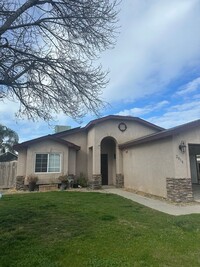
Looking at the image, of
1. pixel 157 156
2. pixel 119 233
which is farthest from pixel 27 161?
pixel 119 233

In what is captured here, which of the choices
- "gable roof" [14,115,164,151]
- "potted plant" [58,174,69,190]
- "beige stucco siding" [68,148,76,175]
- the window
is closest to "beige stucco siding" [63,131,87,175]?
"gable roof" [14,115,164,151]

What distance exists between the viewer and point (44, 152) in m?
17.1

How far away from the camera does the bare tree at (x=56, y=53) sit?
7363 millimetres

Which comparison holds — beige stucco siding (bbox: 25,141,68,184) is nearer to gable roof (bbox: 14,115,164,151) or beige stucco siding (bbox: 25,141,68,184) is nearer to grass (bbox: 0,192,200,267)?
gable roof (bbox: 14,115,164,151)

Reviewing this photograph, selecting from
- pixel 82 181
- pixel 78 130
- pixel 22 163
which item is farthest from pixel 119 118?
pixel 22 163

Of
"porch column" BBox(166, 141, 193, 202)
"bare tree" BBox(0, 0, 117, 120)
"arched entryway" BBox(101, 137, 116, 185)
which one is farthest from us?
"arched entryway" BBox(101, 137, 116, 185)

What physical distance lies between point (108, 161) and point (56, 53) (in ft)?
42.9

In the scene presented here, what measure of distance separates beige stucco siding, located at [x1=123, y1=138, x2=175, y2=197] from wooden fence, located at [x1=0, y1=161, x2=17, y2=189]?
28.7 feet

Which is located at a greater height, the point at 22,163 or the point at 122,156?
the point at 122,156

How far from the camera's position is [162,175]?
11.7 metres

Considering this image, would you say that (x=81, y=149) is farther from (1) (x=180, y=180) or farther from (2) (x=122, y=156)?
(1) (x=180, y=180)

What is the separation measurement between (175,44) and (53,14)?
579 cm

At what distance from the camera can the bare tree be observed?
7363 mm

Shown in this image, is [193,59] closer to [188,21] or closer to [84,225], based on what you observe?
[188,21]
